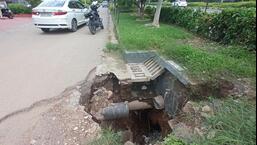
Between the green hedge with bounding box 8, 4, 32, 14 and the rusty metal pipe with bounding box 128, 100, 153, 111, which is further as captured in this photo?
the green hedge with bounding box 8, 4, 32, 14

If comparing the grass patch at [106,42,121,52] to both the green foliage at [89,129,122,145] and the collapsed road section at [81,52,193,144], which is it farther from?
the green foliage at [89,129,122,145]

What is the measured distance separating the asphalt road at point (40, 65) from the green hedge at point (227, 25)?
3424mm

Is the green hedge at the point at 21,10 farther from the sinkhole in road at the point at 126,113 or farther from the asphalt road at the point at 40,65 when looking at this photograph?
the sinkhole in road at the point at 126,113

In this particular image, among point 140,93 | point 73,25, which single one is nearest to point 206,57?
point 140,93

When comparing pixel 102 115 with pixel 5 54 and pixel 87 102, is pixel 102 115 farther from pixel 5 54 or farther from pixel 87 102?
pixel 5 54

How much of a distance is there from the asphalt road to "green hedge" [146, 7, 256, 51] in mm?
3424

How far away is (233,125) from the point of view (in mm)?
3129

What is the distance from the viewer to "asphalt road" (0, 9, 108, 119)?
204 inches

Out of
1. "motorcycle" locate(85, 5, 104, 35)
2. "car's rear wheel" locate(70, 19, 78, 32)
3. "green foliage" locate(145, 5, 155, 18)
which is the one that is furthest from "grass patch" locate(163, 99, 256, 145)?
"green foliage" locate(145, 5, 155, 18)

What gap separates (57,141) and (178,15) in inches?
394

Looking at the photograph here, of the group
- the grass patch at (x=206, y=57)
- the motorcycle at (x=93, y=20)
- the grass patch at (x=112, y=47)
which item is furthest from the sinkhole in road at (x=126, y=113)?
the motorcycle at (x=93, y=20)

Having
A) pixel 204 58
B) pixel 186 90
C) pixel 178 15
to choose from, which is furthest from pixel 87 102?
pixel 178 15

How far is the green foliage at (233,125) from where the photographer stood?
9.37 ft

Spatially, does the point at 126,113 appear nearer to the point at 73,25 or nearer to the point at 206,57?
the point at 206,57
